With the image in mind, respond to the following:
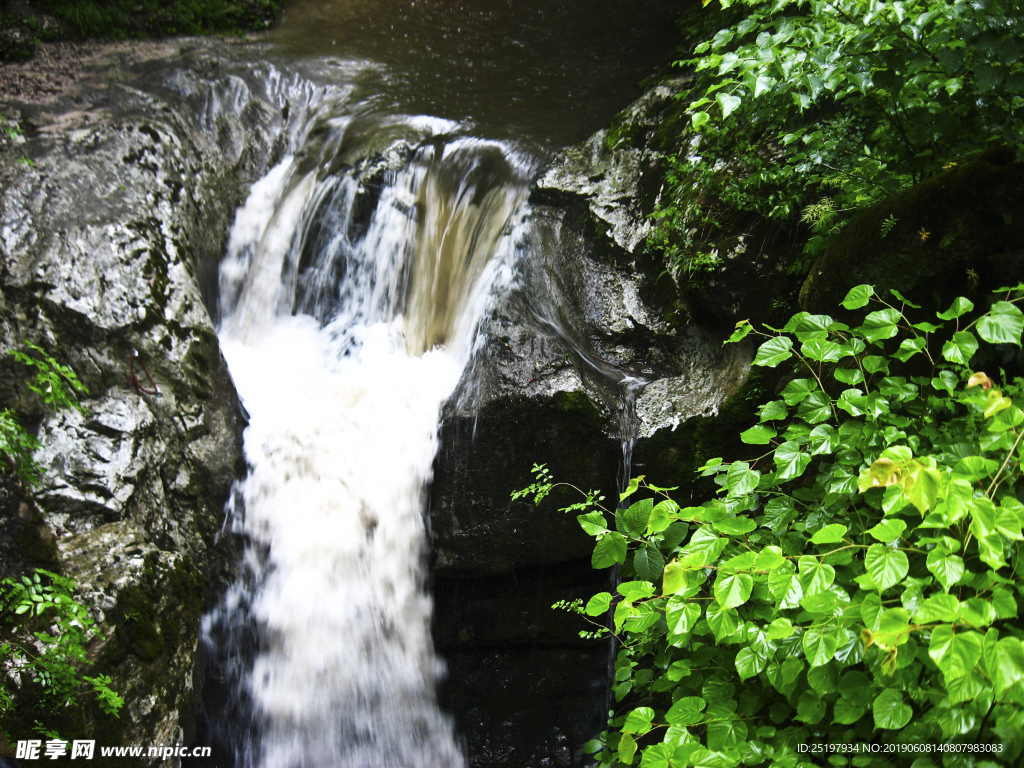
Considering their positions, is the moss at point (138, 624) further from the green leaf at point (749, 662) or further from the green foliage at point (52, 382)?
the green leaf at point (749, 662)

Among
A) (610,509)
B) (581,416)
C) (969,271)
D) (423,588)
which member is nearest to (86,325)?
(423,588)

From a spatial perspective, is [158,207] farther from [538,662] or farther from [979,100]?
[979,100]

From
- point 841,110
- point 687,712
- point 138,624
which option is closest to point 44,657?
point 138,624

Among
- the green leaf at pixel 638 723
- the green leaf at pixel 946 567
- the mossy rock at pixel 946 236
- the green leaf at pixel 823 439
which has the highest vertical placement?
the mossy rock at pixel 946 236

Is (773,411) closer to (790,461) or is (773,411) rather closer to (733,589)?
(790,461)

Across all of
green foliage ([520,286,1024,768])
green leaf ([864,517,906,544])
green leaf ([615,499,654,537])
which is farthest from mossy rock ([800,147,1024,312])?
green leaf ([615,499,654,537])

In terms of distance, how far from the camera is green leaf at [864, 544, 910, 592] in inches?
66.8

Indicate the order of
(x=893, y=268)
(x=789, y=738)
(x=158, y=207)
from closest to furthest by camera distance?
1. (x=789, y=738)
2. (x=893, y=268)
3. (x=158, y=207)

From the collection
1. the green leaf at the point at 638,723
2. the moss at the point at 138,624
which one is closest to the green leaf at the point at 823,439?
the green leaf at the point at 638,723

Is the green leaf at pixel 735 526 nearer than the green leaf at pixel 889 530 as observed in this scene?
No

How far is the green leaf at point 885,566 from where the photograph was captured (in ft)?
5.57

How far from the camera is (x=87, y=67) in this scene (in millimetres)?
6262

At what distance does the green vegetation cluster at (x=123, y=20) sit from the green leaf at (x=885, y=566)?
8.59 m

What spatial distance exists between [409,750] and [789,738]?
2.60 metres
